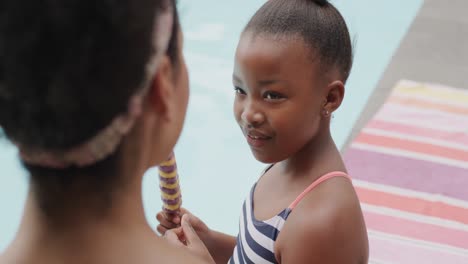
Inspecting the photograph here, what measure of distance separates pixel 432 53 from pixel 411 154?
77 centimetres

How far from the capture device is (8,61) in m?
0.48

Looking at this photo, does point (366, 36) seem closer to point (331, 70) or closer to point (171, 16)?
point (331, 70)

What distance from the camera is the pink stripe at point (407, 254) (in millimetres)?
1811

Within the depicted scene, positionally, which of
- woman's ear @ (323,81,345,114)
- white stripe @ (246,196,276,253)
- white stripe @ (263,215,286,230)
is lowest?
white stripe @ (246,196,276,253)

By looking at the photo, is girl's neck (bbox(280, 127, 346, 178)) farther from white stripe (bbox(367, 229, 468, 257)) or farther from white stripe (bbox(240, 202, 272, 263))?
white stripe (bbox(367, 229, 468, 257))

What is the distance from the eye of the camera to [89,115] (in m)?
0.50

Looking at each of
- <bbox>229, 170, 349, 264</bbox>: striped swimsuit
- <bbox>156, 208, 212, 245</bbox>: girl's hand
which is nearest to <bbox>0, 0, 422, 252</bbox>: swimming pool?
<bbox>156, 208, 212, 245</bbox>: girl's hand

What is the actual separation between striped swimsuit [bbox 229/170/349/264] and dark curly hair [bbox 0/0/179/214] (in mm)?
500

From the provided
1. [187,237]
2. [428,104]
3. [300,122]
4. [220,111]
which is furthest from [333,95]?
[220,111]

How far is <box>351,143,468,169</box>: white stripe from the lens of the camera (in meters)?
2.15

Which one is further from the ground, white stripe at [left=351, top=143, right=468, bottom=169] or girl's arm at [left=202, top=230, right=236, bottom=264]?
girl's arm at [left=202, top=230, right=236, bottom=264]

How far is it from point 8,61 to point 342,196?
58cm

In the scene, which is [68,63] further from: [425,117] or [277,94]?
[425,117]

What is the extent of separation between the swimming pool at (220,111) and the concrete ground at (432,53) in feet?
0.18
